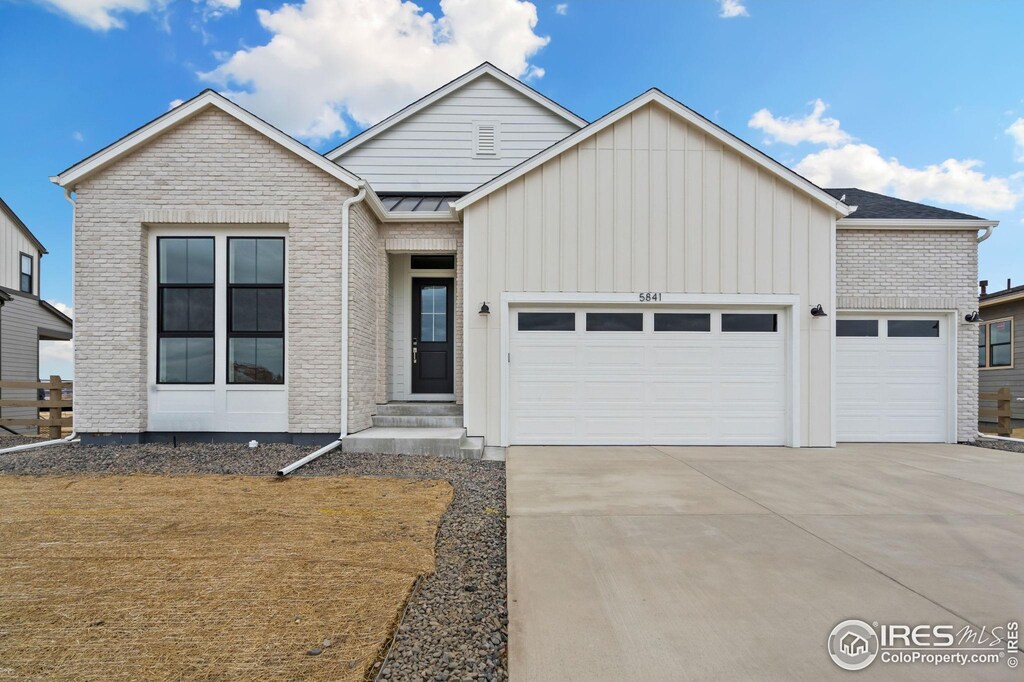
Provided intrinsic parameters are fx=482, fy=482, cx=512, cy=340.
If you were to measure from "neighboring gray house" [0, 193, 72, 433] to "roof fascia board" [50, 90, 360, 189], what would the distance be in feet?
30.2

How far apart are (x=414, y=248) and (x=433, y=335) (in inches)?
66.8

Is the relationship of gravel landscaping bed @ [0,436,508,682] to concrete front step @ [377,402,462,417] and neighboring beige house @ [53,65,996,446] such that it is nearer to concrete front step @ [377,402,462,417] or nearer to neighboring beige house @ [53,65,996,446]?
neighboring beige house @ [53,65,996,446]

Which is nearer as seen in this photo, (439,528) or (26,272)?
(439,528)

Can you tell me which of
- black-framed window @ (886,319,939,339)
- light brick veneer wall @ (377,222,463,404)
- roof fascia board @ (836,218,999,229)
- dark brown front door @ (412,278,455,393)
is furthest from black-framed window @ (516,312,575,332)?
black-framed window @ (886,319,939,339)

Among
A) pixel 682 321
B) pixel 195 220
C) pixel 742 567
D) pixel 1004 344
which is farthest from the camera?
pixel 1004 344

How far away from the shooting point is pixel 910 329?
27.9ft

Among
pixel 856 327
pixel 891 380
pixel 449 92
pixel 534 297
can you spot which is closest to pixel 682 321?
pixel 534 297

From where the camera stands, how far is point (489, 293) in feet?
25.5

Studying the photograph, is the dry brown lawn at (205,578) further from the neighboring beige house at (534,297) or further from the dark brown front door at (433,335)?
the dark brown front door at (433,335)

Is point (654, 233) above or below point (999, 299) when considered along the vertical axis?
above

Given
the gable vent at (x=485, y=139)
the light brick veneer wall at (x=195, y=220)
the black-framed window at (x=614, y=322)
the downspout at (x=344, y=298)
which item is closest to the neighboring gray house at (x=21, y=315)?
the light brick veneer wall at (x=195, y=220)

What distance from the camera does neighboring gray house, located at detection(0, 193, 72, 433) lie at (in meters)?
13.8

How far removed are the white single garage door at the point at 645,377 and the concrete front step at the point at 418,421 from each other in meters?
1.04

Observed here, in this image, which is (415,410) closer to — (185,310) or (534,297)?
(534,297)
